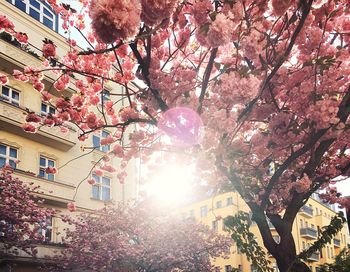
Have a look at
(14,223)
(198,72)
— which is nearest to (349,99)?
(198,72)

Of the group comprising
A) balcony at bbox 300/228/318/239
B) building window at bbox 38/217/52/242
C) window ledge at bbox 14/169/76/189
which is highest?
window ledge at bbox 14/169/76/189

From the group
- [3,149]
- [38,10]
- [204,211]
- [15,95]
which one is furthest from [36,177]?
[204,211]

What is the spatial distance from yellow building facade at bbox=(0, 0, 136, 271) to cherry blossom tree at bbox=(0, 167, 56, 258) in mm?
897

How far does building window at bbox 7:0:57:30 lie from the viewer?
66.7ft

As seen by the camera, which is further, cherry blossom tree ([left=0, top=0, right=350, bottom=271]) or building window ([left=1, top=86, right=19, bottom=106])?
building window ([left=1, top=86, right=19, bottom=106])

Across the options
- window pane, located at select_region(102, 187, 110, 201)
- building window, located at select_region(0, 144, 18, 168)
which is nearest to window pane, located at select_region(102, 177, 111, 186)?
window pane, located at select_region(102, 187, 110, 201)

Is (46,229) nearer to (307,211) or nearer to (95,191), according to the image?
(95,191)

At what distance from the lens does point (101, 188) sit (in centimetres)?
2333

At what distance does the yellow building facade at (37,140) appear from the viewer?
18141 millimetres

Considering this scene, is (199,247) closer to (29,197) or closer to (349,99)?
(29,197)

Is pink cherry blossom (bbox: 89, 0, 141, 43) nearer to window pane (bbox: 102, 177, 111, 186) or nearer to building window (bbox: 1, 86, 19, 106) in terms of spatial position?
building window (bbox: 1, 86, 19, 106)

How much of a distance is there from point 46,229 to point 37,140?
415cm

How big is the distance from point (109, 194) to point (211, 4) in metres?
20.4

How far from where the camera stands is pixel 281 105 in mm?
6516
